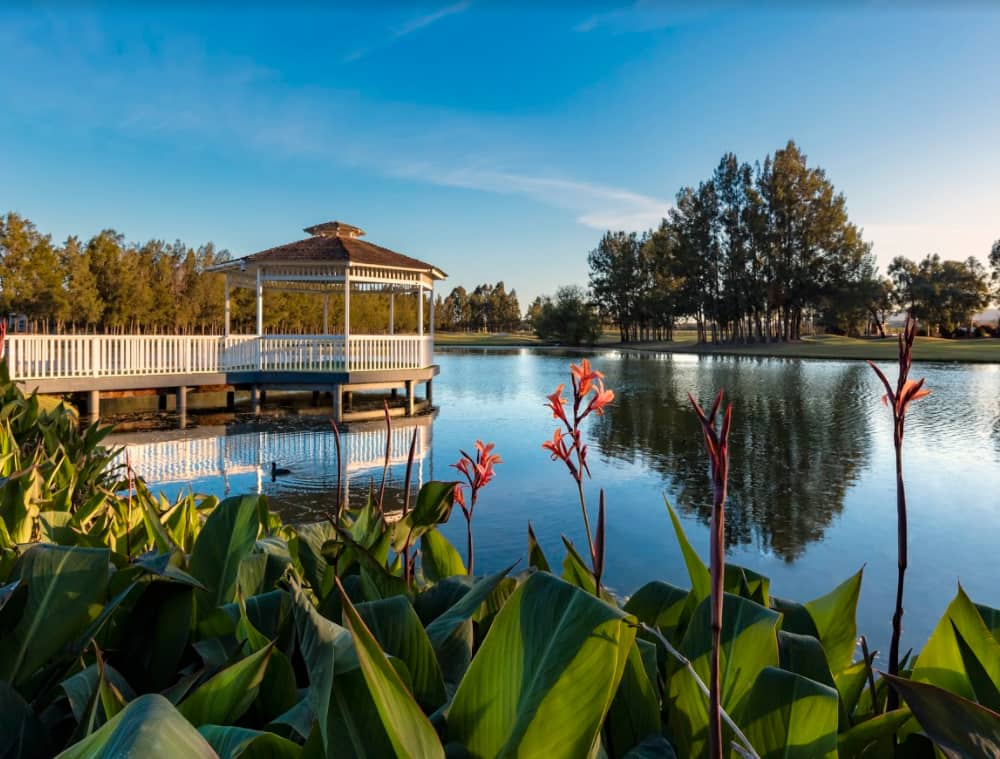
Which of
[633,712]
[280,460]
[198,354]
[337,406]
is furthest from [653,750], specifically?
[198,354]

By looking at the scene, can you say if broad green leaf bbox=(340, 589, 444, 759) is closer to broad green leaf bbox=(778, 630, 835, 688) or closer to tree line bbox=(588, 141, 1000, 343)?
broad green leaf bbox=(778, 630, 835, 688)

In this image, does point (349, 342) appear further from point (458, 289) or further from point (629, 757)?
point (458, 289)

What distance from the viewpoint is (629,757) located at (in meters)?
0.69

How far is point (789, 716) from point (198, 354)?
1574cm

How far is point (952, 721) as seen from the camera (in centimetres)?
62

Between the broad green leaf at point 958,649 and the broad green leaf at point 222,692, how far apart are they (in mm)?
828

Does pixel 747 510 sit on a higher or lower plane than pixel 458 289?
lower

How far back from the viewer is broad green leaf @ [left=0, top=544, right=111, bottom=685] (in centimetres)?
94

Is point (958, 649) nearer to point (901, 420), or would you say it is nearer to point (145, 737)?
point (901, 420)

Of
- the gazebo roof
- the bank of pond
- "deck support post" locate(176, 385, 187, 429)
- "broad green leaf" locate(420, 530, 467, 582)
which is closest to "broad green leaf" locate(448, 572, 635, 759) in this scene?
the bank of pond

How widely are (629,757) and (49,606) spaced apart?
0.86m

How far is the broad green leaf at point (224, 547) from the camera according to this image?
1317mm

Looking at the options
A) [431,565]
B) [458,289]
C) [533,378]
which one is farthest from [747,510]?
[458,289]

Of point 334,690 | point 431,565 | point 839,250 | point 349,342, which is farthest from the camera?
point 839,250
